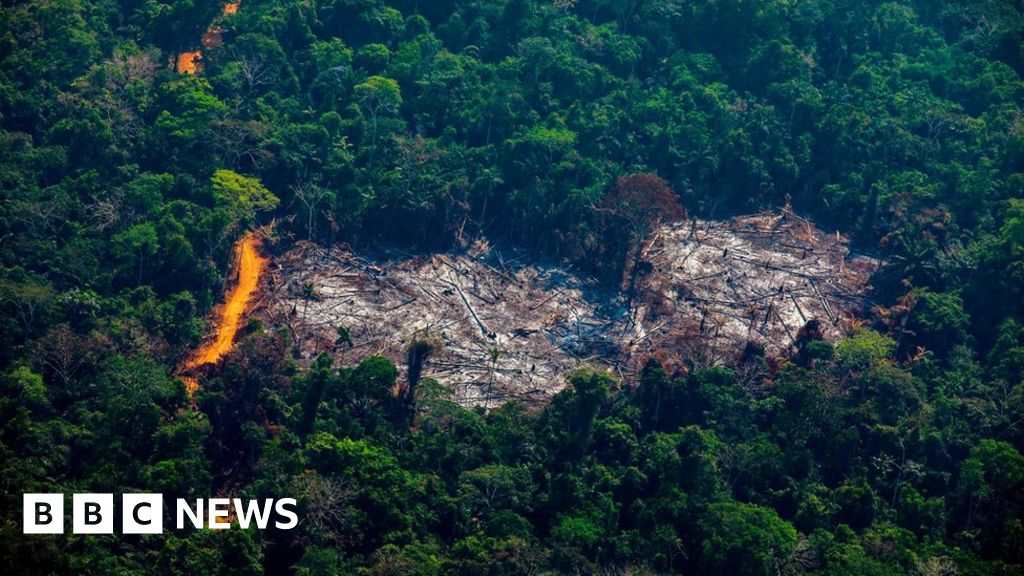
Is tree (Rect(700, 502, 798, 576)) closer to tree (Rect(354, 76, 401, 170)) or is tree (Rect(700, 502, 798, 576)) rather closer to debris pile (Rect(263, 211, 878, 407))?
debris pile (Rect(263, 211, 878, 407))

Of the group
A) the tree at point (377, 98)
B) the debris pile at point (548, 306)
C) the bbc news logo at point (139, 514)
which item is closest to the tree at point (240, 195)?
the debris pile at point (548, 306)

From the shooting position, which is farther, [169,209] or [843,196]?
[843,196]

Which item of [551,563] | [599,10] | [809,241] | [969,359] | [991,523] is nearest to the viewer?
[551,563]

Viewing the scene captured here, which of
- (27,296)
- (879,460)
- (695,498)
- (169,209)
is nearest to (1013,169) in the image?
(879,460)

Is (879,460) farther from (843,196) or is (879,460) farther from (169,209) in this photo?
(169,209)

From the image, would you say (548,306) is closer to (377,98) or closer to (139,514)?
(377,98)

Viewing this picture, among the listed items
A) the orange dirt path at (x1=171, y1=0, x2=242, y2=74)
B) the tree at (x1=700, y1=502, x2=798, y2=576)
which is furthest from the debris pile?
the orange dirt path at (x1=171, y1=0, x2=242, y2=74)

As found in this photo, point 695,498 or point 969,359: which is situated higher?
point 969,359
